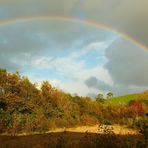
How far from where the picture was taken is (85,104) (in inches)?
1223

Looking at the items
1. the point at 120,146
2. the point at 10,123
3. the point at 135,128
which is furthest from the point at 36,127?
the point at 120,146

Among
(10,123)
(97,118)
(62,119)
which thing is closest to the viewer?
(10,123)

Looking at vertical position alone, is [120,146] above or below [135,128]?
below

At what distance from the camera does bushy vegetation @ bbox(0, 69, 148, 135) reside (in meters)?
21.6

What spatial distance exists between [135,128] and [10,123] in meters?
A: 7.83

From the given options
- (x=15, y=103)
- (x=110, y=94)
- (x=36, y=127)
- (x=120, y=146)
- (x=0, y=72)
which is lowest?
(x=120, y=146)

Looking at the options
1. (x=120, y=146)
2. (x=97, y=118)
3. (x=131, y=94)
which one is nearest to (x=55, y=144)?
(x=120, y=146)

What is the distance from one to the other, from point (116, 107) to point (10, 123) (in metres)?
14.4

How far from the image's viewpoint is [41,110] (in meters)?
24.2

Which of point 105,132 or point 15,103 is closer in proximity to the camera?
point 105,132

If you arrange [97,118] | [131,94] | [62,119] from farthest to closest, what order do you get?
[131,94] → [97,118] → [62,119]

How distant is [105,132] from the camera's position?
11.0m

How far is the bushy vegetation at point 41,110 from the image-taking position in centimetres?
2158

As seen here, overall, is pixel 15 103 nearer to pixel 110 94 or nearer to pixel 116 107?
pixel 116 107
